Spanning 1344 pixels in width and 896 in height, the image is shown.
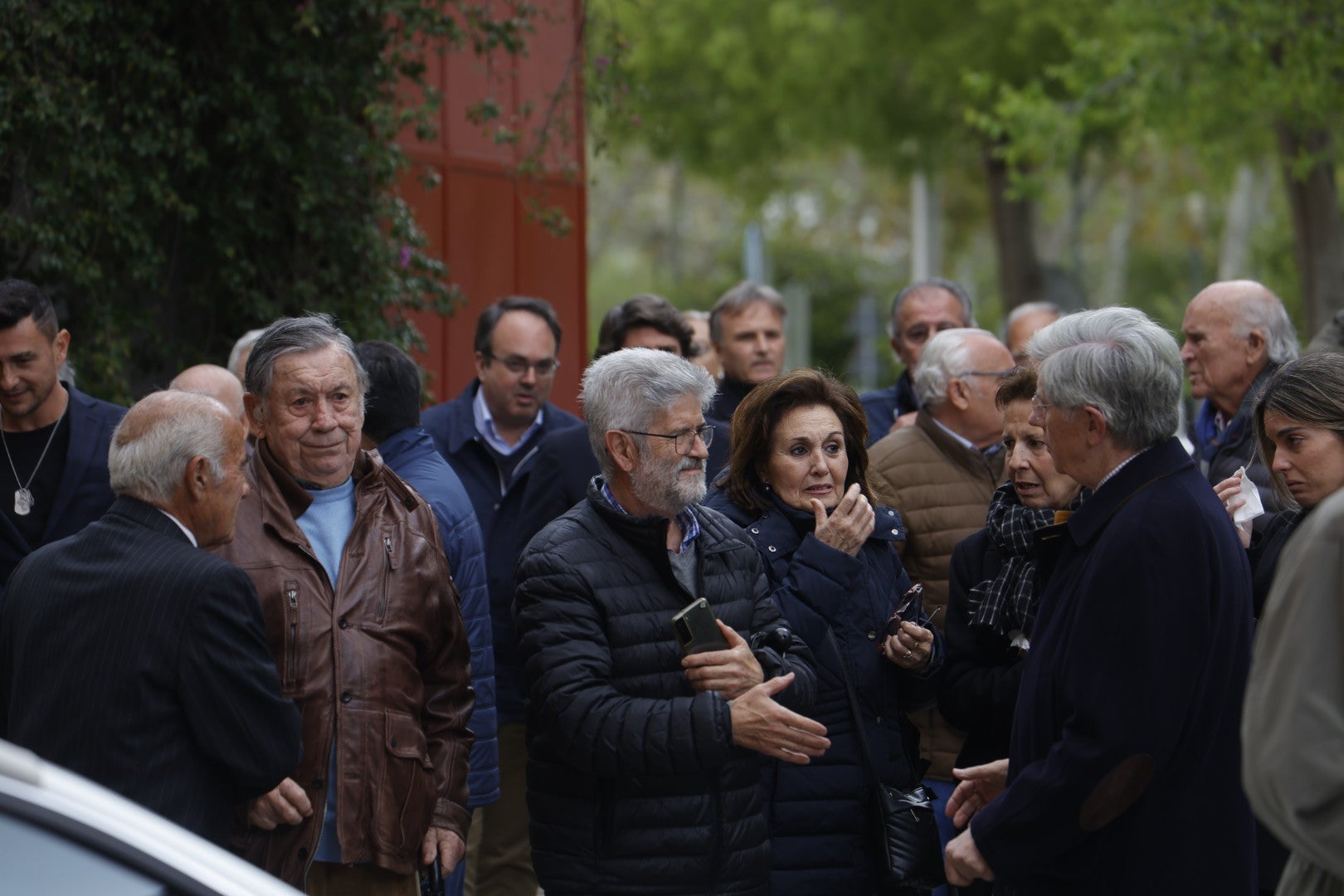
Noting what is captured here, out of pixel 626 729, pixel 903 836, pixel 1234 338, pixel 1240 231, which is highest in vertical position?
pixel 1240 231

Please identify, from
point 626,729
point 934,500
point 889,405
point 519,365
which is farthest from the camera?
point 889,405

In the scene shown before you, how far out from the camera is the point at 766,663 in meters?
4.00

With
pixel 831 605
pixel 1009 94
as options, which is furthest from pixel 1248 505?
pixel 1009 94

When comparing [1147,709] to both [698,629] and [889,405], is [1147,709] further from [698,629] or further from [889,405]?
[889,405]

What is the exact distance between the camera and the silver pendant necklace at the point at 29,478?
5.09 meters

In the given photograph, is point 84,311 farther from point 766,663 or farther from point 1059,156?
point 1059,156

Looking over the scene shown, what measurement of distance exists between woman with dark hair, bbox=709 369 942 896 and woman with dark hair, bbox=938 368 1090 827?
102mm

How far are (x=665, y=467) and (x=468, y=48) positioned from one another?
22.2 feet

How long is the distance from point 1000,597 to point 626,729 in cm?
128

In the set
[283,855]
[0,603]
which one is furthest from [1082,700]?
[0,603]

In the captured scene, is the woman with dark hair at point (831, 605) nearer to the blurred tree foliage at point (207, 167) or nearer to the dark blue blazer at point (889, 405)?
the dark blue blazer at point (889, 405)

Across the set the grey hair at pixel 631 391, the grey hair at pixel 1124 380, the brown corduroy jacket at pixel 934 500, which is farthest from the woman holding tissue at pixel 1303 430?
the grey hair at pixel 631 391

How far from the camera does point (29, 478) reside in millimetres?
5152

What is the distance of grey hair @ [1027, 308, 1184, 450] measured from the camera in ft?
11.5
